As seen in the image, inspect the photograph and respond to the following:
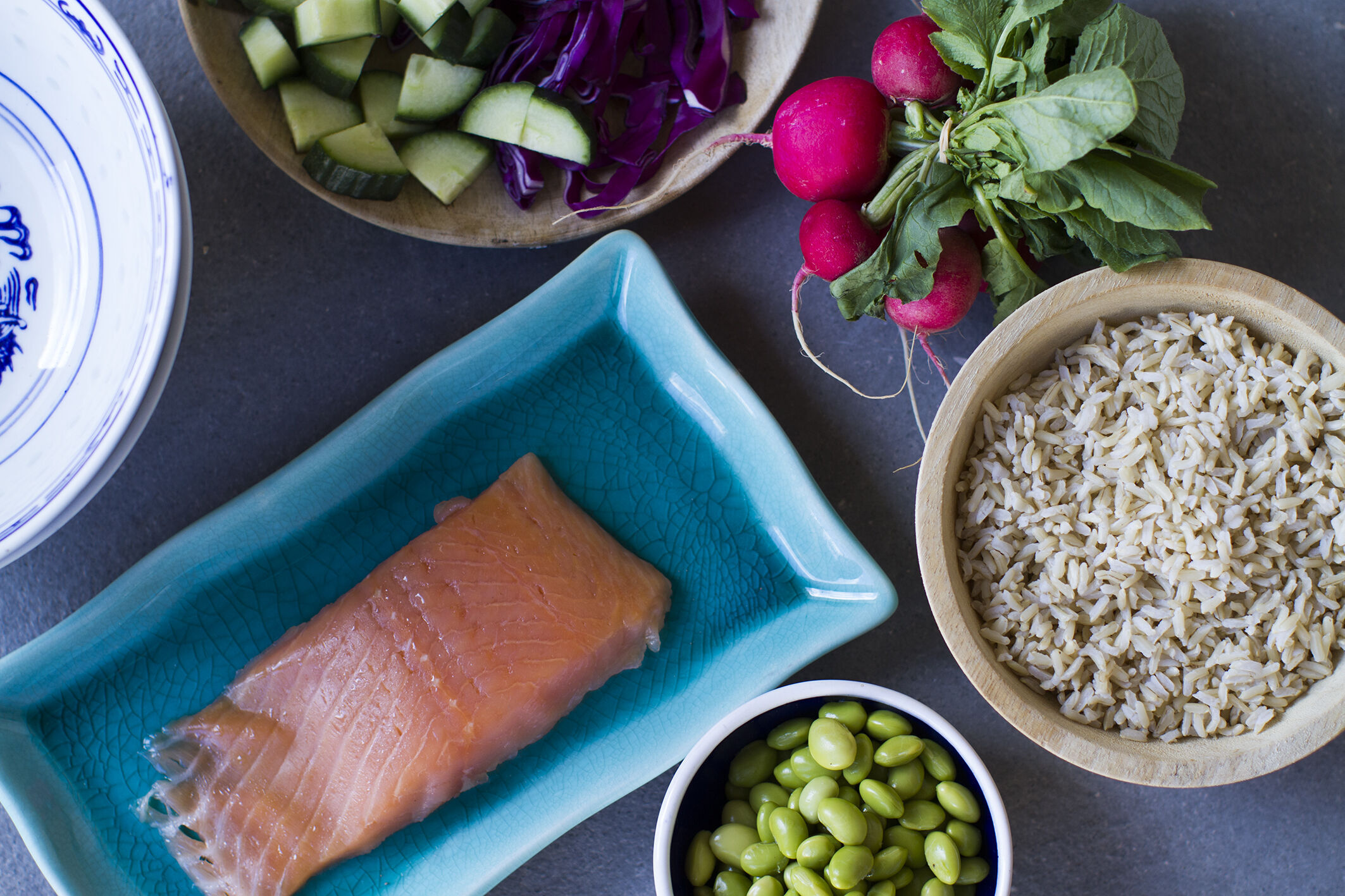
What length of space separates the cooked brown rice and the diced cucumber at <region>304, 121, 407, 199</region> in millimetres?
918

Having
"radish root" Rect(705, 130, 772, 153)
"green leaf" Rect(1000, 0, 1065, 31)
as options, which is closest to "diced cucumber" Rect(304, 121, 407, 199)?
"radish root" Rect(705, 130, 772, 153)

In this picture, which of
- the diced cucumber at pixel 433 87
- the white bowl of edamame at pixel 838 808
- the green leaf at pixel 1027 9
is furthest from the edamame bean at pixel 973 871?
the diced cucumber at pixel 433 87

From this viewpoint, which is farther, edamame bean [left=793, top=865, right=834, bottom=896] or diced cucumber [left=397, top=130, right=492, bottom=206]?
diced cucumber [left=397, top=130, right=492, bottom=206]

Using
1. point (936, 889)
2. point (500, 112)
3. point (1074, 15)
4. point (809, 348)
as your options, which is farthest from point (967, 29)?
point (936, 889)

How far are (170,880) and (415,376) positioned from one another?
2.74 feet

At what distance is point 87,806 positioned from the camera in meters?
1.33

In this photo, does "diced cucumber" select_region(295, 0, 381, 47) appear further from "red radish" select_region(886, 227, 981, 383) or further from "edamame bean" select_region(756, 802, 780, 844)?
"edamame bean" select_region(756, 802, 780, 844)

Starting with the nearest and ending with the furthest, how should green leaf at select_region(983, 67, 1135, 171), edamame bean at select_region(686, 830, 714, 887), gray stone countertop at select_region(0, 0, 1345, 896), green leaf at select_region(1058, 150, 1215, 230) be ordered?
green leaf at select_region(983, 67, 1135, 171) < green leaf at select_region(1058, 150, 1215, 230) < edamame bean at select_region(686, 830, 714, 887) < gray stone countertop at select_region(0, 0, 1345, 896)

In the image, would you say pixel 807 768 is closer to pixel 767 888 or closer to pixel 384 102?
pixel 767 888

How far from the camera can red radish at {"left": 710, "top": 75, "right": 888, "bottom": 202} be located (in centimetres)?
120

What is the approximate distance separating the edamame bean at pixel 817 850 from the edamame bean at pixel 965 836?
0.16m

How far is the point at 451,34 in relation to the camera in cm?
126

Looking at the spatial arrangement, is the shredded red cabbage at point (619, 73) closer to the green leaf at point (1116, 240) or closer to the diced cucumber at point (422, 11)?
the diced cucumber at point (422, 11)

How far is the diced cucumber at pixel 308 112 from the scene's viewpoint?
1274mm
